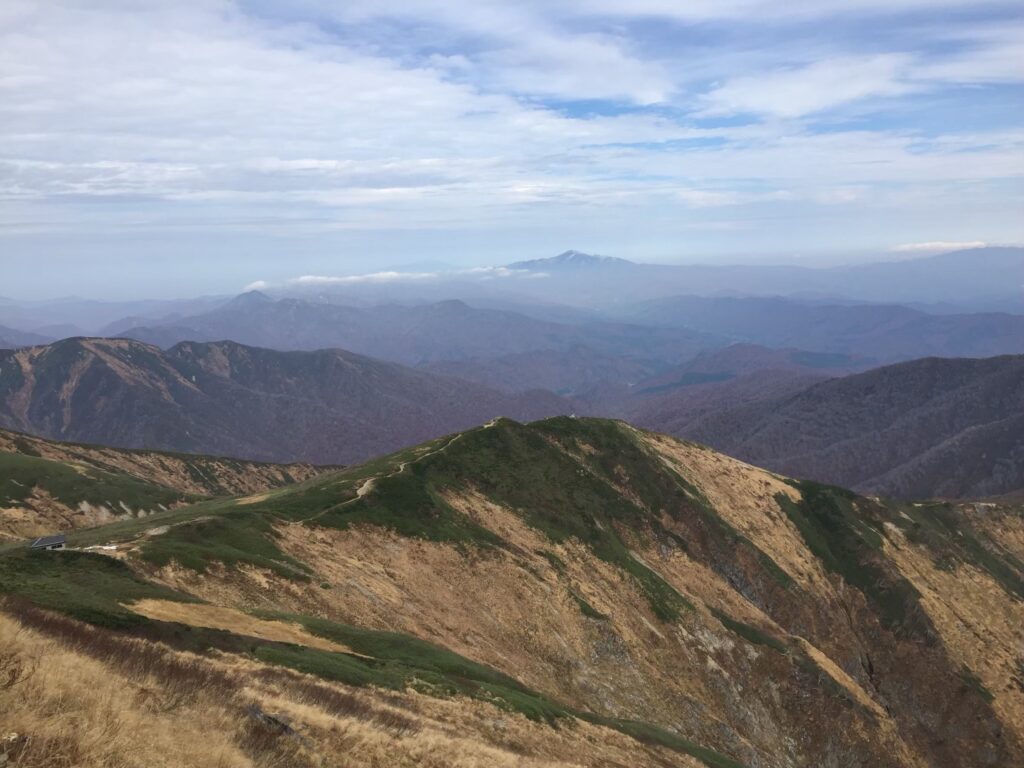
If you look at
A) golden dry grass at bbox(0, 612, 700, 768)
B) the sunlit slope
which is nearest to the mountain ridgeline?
golden dry grass at bbox(0, 612, 700, 768)

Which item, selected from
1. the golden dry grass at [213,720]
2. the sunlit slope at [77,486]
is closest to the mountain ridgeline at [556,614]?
the golden dry grass at [213,720]

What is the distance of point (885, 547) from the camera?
10531 cm

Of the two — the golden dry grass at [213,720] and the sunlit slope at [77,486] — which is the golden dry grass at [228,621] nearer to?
the golden dry grass at [213,720]

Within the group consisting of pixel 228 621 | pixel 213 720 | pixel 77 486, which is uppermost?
pixel 213 720

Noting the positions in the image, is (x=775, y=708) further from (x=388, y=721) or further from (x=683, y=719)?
(x=388, y=721)

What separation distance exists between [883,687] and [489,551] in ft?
Answer: 203

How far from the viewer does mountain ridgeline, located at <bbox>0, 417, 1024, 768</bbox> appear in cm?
2464

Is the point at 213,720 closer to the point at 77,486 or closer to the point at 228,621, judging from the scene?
the point at 228,621

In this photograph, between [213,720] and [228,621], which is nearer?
[213,720]

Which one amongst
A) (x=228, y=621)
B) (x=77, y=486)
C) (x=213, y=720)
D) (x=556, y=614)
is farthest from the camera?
(x=77, y=486)

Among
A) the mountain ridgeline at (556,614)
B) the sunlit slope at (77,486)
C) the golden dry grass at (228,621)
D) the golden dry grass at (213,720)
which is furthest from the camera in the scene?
the sunlit slope at (77,486)

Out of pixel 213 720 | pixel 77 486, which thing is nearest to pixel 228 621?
pixel 213 720

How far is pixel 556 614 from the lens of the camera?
198 ft

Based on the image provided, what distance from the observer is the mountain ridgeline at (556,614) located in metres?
24.6
